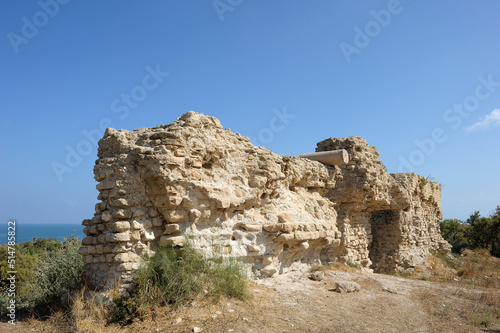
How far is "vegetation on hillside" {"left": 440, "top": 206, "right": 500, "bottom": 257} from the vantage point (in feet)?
67.8

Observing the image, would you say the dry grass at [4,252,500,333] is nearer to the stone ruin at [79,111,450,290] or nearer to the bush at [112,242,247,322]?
the bush at [112,242,247,322]

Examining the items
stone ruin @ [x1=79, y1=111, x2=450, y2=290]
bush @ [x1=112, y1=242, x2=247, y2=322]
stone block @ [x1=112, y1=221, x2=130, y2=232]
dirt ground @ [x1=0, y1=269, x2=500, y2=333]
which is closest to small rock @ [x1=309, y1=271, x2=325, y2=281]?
dirt ground @ [x1=0, y1=269, x2=500, y2=333]

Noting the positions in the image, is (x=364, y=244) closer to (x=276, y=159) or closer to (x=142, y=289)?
(x=276, y=159)

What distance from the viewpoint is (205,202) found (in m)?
5.65

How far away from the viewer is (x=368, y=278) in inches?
322

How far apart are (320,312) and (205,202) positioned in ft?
8.33

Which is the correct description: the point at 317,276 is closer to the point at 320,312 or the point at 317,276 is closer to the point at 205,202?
the point at 320,312

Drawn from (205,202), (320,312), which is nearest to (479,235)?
(320,312)

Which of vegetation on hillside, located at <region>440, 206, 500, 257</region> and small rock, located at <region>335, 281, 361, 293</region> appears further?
vegetation on hillside, located at <region>440, 206, 500, 257</region>

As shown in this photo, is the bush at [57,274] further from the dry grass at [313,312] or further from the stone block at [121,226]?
the stone block at [121,226]

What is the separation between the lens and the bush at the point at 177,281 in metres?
4.43

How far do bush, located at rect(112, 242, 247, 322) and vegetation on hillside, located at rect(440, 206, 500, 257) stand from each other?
20189 mm

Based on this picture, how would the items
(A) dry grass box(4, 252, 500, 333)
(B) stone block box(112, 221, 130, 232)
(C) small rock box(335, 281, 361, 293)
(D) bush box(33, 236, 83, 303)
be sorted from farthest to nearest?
(C) small rock box(335, 281, 361, 293)
(D) bush box(33, 236, 83, 303)
(B) stone block box(112, 221, 130, 232)
(A) dry grass box(4, 252, 500, 333)

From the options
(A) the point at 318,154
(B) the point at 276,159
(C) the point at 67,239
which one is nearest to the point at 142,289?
(C) the point at 67,239
